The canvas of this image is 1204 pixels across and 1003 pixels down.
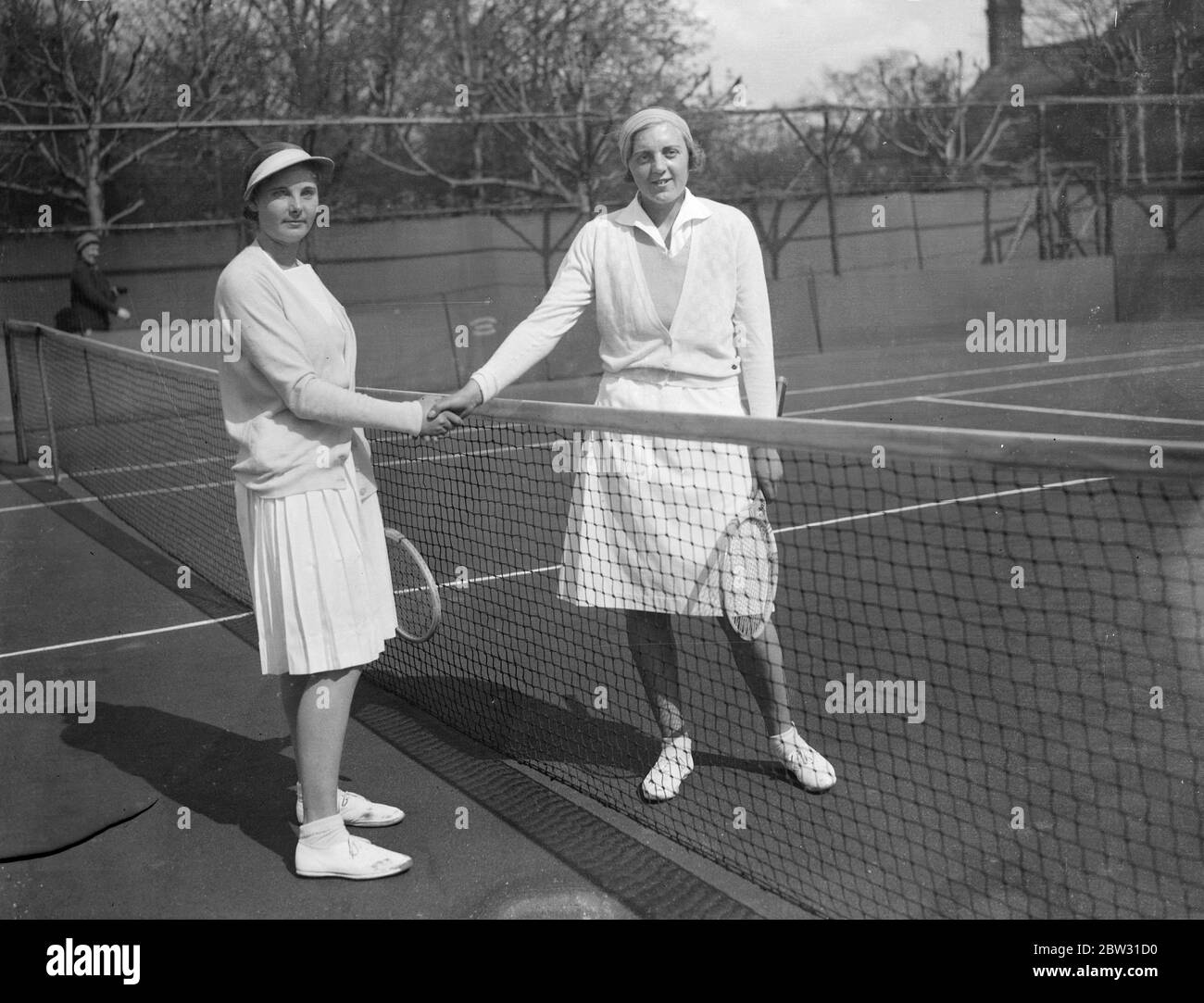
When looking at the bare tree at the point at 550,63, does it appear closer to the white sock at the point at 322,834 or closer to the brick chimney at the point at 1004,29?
the brick chimney at the point at 1004,29

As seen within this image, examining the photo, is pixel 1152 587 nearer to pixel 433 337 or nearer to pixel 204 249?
pixel 433 337

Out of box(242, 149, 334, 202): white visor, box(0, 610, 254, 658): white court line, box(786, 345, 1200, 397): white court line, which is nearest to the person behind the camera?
box(242, 149, 334, 202): white visor

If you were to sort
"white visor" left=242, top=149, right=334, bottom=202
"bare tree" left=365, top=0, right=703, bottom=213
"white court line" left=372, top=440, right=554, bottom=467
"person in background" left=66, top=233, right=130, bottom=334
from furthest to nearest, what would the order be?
"bare tree" left=365, top=0, right=703, bottom=213 → "person in background" left=66, top=233, right=130, bottom=334 → "white court line" left=372, top=440, right=554, bottom=467 → "white visor" left=242, top=149, right=334, bottom=202

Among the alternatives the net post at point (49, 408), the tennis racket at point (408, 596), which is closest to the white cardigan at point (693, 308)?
the tennis racket at point (408, 596)

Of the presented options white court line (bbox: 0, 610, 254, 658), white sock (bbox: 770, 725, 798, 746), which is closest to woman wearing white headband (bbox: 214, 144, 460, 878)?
white sock (bbox: 770, 725, 798, 746)

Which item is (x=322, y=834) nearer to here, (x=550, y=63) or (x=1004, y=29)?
(x=550, y=63)

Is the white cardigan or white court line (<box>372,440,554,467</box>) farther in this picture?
white court line (<box>372,440,554,467</box>)

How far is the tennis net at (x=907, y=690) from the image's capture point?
3.62 metres

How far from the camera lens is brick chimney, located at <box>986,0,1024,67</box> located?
2244 centimetres

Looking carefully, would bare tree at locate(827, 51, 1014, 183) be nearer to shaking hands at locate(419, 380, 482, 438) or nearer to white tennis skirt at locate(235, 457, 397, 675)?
shaking hands at locate(419, 380, 482, 438)

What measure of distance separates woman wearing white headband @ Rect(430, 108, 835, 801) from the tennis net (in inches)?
1.8

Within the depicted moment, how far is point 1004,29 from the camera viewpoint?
23.6 m

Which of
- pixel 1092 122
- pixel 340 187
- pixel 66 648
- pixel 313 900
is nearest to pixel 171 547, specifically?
pixel 66 648
